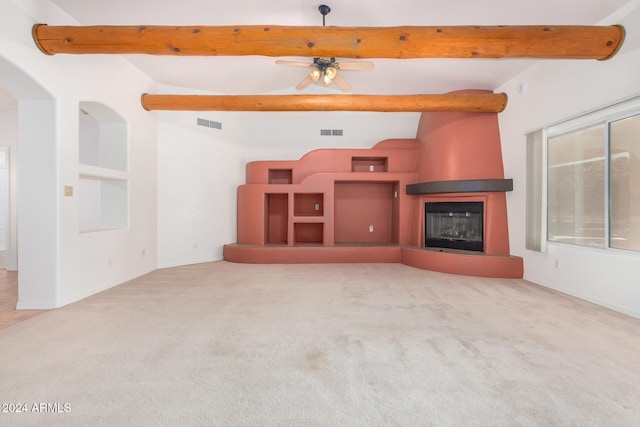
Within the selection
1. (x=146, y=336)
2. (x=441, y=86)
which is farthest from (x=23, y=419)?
(x=441, y=86)

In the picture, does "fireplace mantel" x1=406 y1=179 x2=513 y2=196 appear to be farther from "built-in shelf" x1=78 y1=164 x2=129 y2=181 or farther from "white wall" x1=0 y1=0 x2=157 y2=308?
"white wall" x1=0 y1=0 x2=157 y2=308

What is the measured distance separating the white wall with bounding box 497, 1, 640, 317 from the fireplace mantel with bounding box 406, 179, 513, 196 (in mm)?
221

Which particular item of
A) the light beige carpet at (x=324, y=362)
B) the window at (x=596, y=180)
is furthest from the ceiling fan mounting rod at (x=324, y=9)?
the light beige carpet at (x=324, y=362)

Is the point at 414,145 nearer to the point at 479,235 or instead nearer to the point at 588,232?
the point at 479,235

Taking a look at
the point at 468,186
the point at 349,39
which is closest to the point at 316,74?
the point at 349,39

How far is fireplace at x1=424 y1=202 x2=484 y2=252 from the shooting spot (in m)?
5.54

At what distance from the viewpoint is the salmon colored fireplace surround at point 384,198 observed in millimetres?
5328

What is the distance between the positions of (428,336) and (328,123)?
5851 millimetres

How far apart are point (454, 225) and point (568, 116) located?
100 inches

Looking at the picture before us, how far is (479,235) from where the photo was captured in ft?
18.1

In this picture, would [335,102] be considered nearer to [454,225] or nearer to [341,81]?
[341,81]

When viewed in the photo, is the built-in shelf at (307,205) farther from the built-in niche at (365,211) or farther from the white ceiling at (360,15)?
the white ceiling at (360,15)

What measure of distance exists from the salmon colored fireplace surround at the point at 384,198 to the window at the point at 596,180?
30.6 inches

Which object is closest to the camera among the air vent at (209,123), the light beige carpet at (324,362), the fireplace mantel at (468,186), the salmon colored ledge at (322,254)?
the light beige carpet at (324,362)
